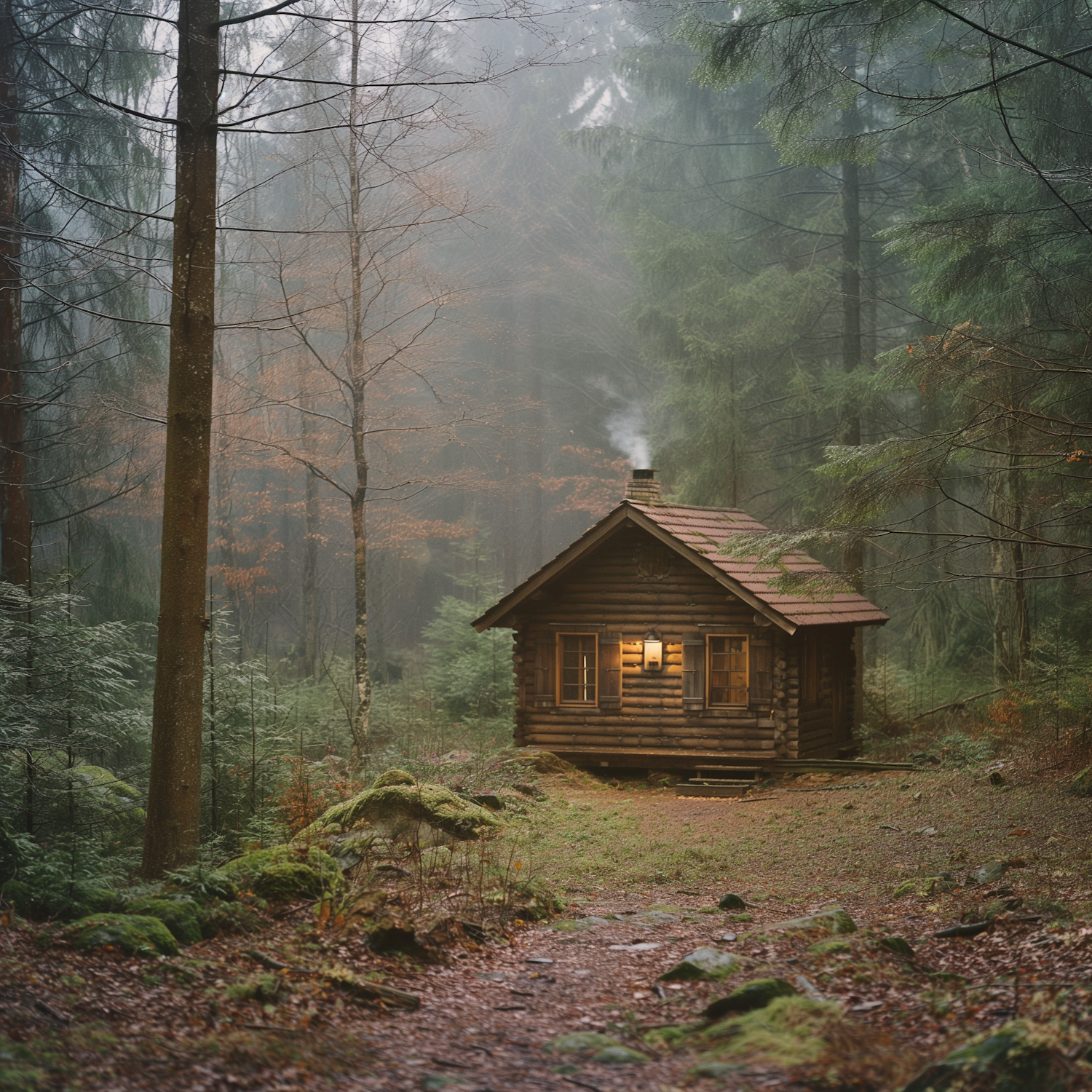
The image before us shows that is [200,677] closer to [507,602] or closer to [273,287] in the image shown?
[507,602]

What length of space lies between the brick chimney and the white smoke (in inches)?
407

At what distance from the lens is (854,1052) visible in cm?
406

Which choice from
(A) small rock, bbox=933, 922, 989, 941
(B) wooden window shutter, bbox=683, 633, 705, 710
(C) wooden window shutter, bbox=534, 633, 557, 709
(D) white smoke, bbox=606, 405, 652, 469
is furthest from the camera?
(D) white smoke, bbox=606, 405, 652, 469

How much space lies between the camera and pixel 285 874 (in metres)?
6.58

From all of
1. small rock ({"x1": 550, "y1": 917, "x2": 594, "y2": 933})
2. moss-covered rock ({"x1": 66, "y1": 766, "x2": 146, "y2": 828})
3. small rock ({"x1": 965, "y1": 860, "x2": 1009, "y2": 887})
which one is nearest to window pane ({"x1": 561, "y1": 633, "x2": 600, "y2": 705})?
moss-covered rock ({"x1": 66, "y1": 766, "x2": 146, "y2": 828})

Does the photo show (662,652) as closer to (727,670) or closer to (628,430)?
(727,670)

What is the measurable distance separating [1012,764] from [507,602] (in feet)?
25.9

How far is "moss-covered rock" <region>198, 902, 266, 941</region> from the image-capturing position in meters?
5.73

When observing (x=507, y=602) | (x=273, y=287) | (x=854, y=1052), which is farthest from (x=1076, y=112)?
(x=273, y=287)

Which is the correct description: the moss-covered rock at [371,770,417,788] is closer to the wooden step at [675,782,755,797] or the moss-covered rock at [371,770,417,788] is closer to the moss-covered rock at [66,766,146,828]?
the moss-covered rock at [66,766,146,828]

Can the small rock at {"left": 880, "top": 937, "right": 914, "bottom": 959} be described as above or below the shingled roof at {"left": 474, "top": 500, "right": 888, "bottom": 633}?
below

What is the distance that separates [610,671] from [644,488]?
10.9 feet

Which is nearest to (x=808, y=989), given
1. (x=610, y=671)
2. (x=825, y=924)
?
(x=825, y=924)

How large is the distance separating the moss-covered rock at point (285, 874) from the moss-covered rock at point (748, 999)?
9.80ft
